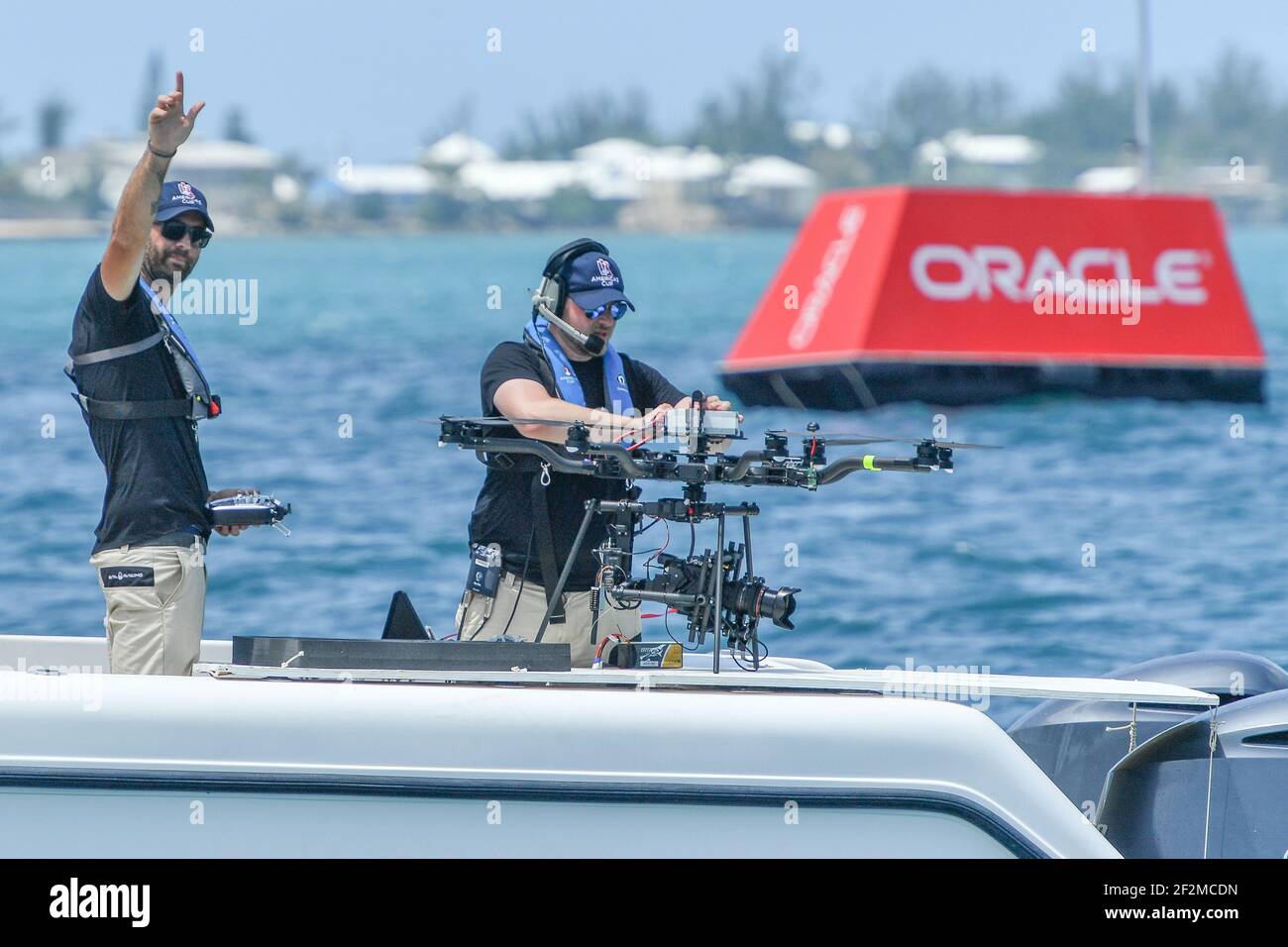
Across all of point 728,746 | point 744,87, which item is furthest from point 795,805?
point 744,87

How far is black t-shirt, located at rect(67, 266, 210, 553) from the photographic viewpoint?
4.42 meters

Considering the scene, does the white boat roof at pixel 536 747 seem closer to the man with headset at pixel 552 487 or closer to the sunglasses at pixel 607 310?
the man with headset at pixel 552 487

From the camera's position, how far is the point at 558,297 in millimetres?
5023

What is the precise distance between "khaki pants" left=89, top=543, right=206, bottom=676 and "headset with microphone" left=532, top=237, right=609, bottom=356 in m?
1.13

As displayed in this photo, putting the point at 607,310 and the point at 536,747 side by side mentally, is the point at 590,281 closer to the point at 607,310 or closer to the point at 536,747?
the point at 607,310

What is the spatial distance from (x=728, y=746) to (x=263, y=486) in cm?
1189

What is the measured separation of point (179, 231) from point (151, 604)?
0.90 m

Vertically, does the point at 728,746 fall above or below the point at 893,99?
below

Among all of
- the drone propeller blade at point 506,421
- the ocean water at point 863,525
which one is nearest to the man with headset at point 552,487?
the drone propeller blade at point 506,421

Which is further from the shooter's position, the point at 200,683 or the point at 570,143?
the point at 570,143

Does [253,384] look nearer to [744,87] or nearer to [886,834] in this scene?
[886,834]
